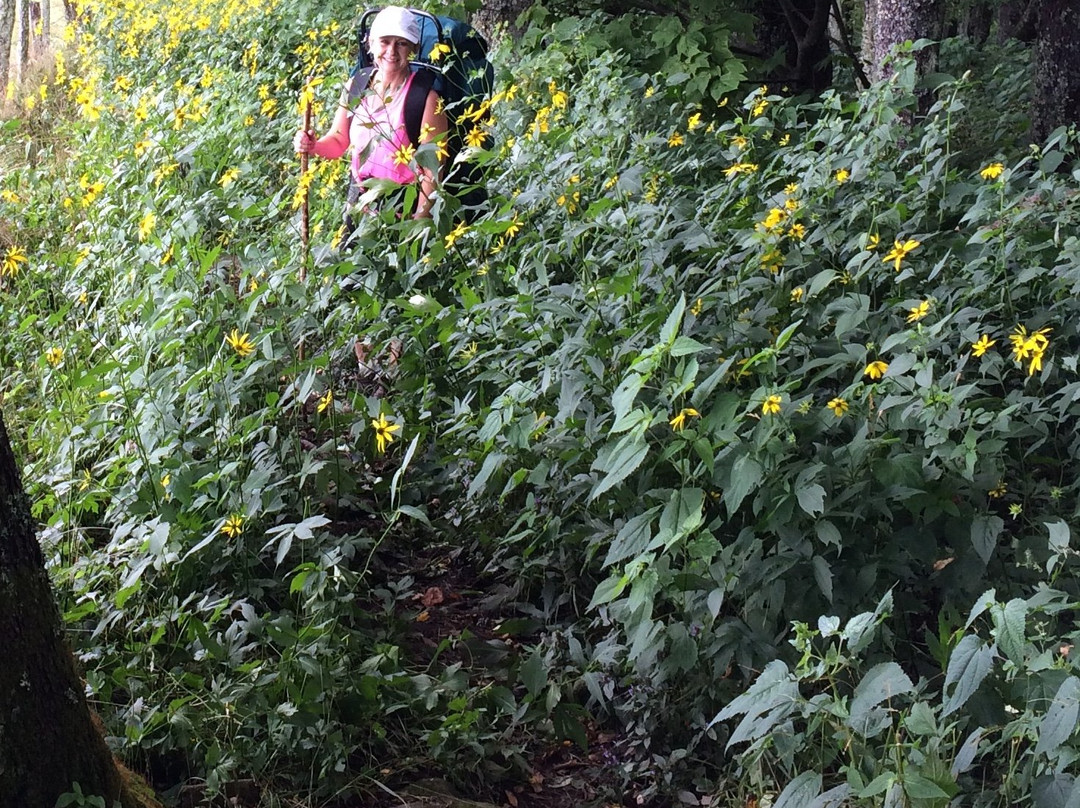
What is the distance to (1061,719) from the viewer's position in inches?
74.4

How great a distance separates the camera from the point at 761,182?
451 centimetres

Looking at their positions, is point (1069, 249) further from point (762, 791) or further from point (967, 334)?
point (762, 791)

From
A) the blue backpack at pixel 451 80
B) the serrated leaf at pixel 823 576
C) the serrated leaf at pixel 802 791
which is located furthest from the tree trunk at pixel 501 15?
the serrated leaf at pixel 802 791

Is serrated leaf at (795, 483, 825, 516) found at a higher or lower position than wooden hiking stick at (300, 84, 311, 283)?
lower

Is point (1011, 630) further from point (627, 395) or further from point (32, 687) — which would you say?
point (32, 687)

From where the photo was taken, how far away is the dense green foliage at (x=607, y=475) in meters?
2.59

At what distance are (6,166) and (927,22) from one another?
22.2 feet

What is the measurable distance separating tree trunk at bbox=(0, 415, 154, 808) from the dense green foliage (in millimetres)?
403

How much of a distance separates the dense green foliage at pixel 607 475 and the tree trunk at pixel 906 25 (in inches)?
58.5

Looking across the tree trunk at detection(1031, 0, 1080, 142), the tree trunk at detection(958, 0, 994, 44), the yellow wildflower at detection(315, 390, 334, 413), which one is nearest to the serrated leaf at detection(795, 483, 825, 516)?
the yellow wildflower at detection(315, 390, 334, 413)

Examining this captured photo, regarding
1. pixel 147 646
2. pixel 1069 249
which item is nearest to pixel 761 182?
pixel 1069 249

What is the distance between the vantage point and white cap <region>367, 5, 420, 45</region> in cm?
464

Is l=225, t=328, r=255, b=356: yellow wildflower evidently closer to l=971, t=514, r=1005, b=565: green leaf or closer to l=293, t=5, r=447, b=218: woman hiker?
l=293, t=5, r=447, b=218: woman hiker

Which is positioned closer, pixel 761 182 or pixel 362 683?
pixel 362 683
